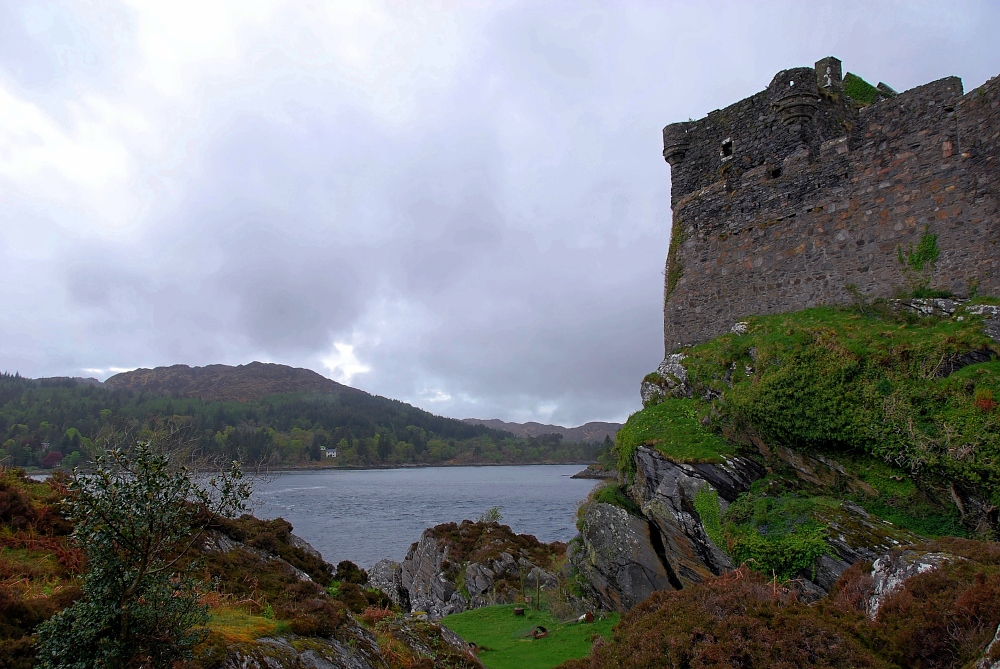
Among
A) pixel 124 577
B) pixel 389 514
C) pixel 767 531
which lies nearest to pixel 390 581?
pixel 767 531

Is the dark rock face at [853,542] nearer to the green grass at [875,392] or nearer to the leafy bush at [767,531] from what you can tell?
the leafy bush at [767,531]

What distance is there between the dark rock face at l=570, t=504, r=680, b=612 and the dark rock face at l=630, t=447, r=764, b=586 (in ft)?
1.34

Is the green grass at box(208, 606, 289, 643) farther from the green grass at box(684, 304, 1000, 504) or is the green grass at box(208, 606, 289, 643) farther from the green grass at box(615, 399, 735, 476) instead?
the green grass at box(684, 304, 1000, 504)

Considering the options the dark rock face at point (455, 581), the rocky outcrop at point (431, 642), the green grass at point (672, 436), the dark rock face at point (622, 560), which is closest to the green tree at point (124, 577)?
the rocky outcrop at point (431, 642)

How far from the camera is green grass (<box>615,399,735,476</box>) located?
487 inches

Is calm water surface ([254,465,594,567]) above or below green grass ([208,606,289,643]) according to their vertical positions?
below

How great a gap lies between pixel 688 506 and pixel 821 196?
913 centimetres

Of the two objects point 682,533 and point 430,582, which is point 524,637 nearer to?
point 682,533

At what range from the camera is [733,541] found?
10.5 meters

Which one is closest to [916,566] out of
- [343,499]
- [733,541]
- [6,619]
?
[733,541]

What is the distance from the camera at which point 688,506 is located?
11.8m

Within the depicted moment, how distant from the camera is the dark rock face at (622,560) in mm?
13227

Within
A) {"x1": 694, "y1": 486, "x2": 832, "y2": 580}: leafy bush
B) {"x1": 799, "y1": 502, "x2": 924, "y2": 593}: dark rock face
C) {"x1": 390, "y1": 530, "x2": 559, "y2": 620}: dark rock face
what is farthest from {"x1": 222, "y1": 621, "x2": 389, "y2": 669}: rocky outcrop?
{"x1": 390, "y1": 530, "x2": 559, "y2": 620}: dark rock face

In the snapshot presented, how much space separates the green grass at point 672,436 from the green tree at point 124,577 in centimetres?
1025
